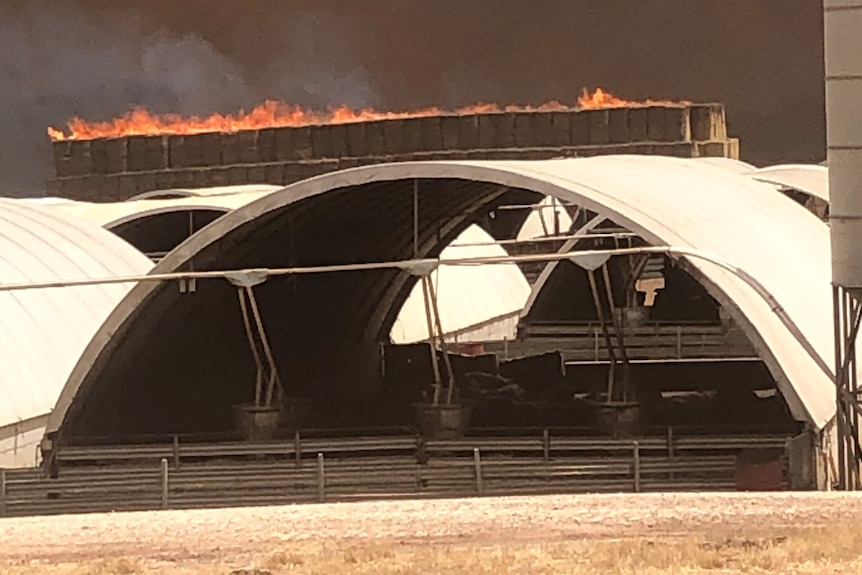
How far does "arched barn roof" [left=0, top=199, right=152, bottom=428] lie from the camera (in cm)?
1788

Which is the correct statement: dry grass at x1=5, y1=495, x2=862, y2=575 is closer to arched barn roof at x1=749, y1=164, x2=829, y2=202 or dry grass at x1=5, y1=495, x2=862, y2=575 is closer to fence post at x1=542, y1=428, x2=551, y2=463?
fence post at x1=542, y1=428, x2=551, y2=463

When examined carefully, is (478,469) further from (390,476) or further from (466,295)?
(466,295)

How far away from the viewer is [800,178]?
94.3 ft

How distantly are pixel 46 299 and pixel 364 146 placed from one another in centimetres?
1894

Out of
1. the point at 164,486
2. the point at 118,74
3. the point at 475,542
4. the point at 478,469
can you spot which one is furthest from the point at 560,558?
the point at 118,74

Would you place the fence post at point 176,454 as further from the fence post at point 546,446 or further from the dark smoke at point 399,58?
the dark smoke at point 399,58

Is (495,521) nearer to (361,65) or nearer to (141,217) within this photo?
(141,217)

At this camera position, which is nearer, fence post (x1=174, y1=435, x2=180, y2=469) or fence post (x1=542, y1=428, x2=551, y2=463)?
fence post (x1=542, y1=428, x2=551, y2=463)

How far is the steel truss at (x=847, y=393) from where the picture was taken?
14141 millimetres

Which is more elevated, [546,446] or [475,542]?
[546,446]

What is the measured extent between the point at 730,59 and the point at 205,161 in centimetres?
1362

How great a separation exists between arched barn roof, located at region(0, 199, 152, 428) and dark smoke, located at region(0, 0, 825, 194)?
16.1 m

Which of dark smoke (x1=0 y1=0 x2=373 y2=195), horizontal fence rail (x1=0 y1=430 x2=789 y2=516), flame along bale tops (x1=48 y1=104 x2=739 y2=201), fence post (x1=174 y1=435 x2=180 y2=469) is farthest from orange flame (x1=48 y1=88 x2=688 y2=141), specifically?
horizontal fence rail (x1=0 y1=430 x2=789 y2=516)

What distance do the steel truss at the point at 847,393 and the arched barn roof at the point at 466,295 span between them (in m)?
11.9
